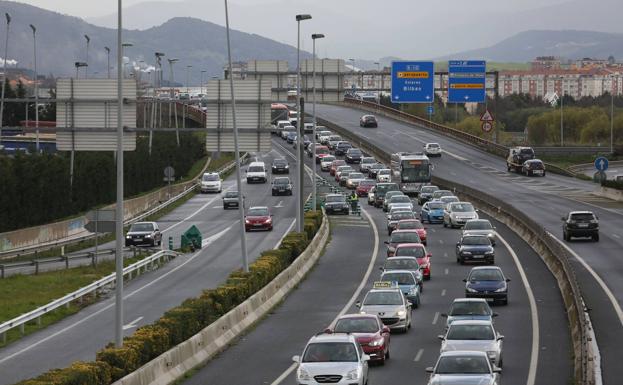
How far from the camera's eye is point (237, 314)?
125 ft

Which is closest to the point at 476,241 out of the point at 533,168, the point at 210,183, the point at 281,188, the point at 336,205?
the point at 336,205

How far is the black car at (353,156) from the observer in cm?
12719

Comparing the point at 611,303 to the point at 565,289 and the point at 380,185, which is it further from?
the point at 380,185

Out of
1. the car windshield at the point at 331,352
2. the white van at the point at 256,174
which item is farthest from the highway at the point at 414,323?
the white van at the point at 256,174

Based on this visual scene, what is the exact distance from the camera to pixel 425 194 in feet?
293

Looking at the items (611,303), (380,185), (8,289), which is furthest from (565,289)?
(380,185)

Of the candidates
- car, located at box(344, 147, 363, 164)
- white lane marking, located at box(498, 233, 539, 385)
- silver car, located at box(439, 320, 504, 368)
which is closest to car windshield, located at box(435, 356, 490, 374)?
white lane marking, located at box(498, 233, 539, 385)

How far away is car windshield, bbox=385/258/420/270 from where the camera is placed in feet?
157

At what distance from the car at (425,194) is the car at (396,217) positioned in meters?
16.0

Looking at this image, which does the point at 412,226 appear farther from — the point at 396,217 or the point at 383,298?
the point at 383,298

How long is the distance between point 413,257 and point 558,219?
27.5 metres

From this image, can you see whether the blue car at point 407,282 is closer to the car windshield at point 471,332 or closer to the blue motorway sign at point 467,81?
the car windshield at point 471,332

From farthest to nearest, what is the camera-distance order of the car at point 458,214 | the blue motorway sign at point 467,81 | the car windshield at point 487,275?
the blue motorway sign at point 467,81
the car at point 458,214
the car windshield at point 487,275

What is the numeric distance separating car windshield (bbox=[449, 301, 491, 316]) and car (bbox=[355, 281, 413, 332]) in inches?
80.5
